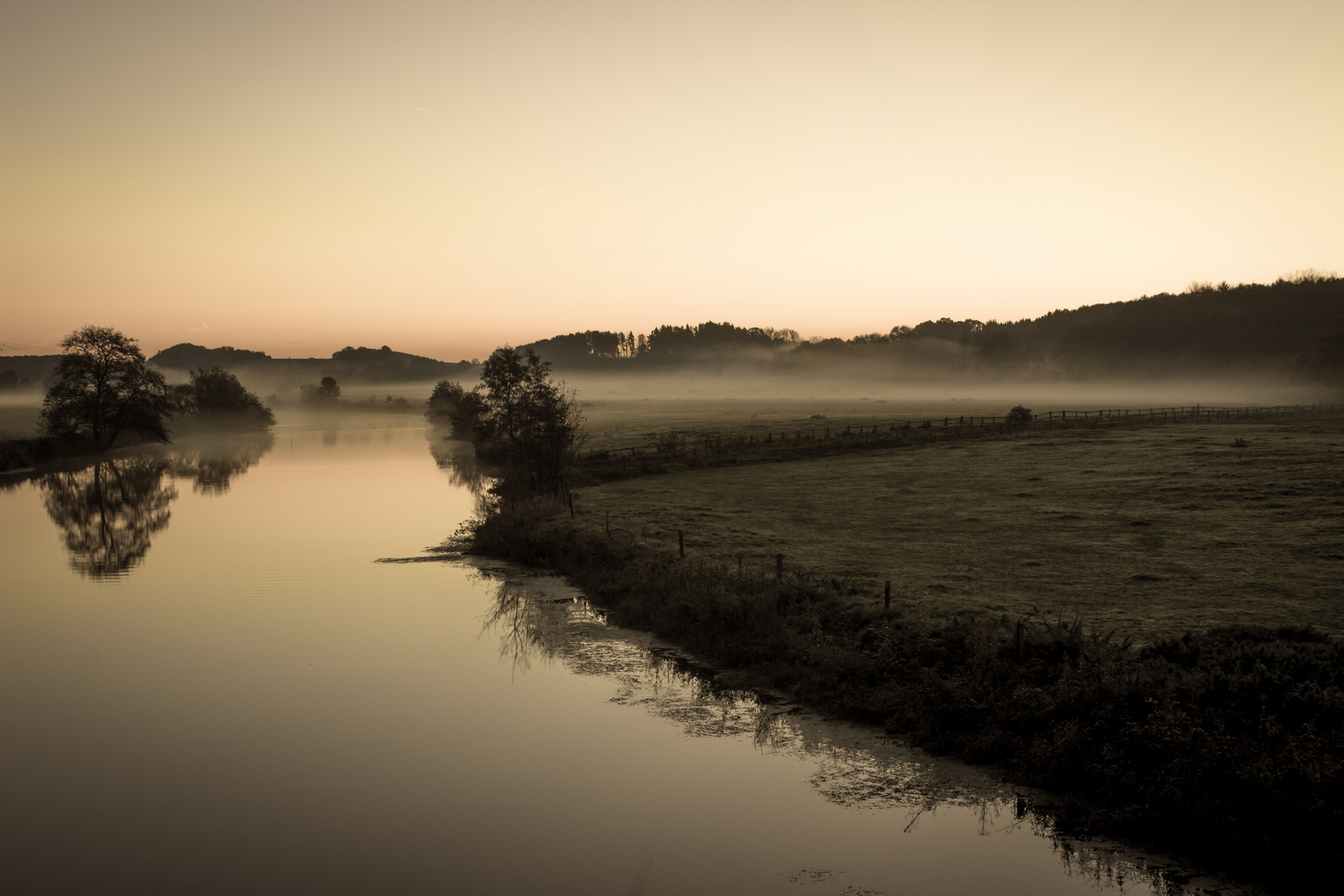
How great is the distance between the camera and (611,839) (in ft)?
39.6

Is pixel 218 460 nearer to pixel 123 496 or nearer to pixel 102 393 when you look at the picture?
pixel 102 393

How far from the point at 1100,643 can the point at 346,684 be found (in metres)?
15.8

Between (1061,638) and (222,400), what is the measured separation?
134 m

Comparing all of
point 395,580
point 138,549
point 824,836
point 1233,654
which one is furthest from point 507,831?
point 138,549

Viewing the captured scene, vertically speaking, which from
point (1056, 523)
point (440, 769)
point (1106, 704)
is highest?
point (1106, 704)

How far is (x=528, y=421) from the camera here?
45.2 metres

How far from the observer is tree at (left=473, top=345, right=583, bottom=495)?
45375 mm

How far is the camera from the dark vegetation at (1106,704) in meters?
10.6

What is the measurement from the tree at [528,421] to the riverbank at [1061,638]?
716cm

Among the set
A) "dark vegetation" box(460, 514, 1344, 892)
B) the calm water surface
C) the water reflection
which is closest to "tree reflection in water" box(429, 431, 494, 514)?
the water reflection

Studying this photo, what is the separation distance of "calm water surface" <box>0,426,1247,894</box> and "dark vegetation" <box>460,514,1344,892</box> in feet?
2.43

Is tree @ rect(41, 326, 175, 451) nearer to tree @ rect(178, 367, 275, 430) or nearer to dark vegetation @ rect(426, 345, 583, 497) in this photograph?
tree @ rect(178, 367, 275, 430)

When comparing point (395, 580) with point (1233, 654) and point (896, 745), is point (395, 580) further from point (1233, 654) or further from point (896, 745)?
point (1233, 654)

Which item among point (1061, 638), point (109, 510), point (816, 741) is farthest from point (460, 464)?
point (1061, 638)
